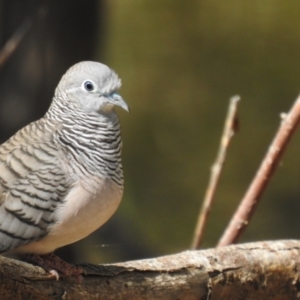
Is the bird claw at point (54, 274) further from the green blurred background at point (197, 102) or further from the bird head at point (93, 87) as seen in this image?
the green blurred background at point (197, 102)

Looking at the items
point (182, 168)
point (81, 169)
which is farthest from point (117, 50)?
point (81, 169)

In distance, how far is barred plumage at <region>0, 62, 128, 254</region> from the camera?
2.15 metres

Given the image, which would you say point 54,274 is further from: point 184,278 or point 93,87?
point 93,87

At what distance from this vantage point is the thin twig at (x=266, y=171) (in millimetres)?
2748

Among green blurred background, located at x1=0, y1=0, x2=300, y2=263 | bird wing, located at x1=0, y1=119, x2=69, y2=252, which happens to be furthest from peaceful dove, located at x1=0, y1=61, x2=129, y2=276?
green blurred background, located at x1=0, y1=0, x2=300, y2=263

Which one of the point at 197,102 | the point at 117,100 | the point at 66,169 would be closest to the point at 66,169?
the point at 66,169

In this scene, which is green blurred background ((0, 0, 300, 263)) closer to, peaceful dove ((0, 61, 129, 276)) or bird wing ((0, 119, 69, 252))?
peaceful dove ((0, 61, 129, 276))

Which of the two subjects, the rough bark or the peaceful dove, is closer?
the rough bark

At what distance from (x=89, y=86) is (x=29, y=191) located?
1.33 feet

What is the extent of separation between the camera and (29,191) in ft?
7.09

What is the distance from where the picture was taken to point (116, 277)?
7.35 feet

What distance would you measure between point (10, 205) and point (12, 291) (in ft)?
1.10

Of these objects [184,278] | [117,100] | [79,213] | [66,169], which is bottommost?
[184,278]

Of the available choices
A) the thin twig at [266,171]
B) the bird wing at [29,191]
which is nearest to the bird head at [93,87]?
the bird wing at [29,191]
